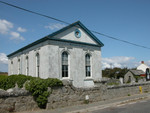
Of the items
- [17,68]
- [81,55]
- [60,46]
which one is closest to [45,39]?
[60,46]

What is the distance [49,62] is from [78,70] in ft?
11.4

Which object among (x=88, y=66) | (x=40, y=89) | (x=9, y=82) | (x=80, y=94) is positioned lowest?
(x=80, y=94)

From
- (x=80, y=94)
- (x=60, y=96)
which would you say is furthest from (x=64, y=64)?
(x=60, y=96)

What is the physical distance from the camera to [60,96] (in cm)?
987

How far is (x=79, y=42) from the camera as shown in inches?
668

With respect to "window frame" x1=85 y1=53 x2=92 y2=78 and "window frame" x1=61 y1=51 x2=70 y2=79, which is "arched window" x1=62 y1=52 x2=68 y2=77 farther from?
"window frame" x1=85 y1=53 x2=92 y2=78

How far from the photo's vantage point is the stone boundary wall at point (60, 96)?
26.8ft

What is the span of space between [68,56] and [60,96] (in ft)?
22.3

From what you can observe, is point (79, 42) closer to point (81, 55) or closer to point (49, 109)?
point (81, 55)

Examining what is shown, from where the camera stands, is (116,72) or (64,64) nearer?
(64,64)

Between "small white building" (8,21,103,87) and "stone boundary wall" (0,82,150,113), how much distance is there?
161 inches

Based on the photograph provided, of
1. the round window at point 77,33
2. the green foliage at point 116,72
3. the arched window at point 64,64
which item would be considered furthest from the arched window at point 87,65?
the green foliage at point 116,72

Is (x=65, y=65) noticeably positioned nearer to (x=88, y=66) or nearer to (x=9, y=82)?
(x=88, y=66)

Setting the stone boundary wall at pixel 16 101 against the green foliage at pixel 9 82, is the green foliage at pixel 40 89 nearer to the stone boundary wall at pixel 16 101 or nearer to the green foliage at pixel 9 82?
the stone boundary wall at pixel 16 101
